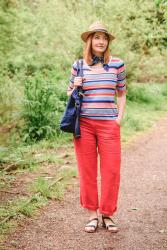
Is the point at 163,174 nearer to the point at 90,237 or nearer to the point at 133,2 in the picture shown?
the point at 90,237

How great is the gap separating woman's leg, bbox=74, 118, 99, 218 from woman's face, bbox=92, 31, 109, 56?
77cm

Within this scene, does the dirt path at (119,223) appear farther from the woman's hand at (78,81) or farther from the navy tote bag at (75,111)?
the woman's hand at (78,81)

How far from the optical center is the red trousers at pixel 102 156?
5.23m

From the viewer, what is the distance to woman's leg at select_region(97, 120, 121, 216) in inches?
206

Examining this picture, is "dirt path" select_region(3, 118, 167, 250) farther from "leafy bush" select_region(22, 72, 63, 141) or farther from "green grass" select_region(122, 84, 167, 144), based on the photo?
"green grass" select_region(122, 84, 167, 144)

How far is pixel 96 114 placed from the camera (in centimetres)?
520

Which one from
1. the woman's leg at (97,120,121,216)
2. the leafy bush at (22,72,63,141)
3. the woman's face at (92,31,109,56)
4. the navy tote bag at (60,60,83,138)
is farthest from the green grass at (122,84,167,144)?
the woman's face at (92,31,109,56)

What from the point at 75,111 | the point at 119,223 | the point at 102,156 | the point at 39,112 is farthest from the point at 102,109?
the point at 39,112

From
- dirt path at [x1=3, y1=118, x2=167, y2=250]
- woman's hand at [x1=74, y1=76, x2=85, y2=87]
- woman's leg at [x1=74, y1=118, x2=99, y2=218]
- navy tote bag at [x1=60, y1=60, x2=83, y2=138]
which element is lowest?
dirt path at [x1=3, y1=118, x2=167, y2=250]

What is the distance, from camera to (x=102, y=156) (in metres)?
5.33

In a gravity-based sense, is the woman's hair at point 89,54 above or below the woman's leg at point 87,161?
above

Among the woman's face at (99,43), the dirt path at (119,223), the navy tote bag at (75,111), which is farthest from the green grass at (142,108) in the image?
the woman's face at (99,43)

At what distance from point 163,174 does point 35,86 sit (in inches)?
162

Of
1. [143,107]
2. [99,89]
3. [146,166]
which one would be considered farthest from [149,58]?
[99,89]
